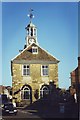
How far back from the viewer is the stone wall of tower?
1692 cm

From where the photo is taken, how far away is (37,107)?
15.9 metres

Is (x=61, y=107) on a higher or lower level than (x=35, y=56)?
lower

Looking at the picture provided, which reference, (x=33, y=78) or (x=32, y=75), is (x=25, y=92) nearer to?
(x=33, y=78)

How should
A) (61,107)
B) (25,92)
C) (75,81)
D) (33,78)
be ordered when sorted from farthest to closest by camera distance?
(25,92) < (33,78) < (75,81) < (61,107)

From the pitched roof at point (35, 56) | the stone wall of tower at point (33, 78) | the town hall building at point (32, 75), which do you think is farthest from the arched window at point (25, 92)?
the pitched roof at point (35, 56)

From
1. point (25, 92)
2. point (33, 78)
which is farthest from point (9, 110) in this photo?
point (33, 78)

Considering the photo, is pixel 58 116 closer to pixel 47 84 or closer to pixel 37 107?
pixel 37 107

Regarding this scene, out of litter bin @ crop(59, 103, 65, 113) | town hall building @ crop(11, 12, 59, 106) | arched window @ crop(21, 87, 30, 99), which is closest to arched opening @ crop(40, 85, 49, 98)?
town hall building @ crop(11, 12, 59, 106)

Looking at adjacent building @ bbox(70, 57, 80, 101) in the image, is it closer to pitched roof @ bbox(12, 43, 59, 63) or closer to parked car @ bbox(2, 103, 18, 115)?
pitched roof @ bbox(12, 43, 59, 63)

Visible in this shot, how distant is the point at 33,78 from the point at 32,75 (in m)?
0.19

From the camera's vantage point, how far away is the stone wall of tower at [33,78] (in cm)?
1692

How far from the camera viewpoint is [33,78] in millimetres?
16969

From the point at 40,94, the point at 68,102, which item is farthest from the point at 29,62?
the point at 68,102

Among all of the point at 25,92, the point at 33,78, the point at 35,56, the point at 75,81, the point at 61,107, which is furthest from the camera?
the point at 35,56
